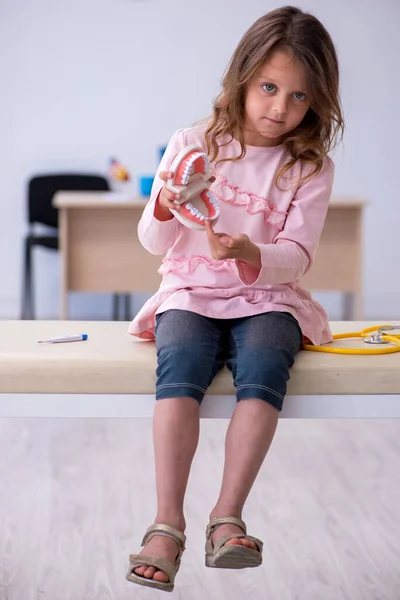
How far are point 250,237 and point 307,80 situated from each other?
268 millimetres

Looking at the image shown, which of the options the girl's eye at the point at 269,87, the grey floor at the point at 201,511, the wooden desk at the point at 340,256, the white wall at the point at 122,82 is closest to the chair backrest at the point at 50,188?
the white wall at the point at 122,82

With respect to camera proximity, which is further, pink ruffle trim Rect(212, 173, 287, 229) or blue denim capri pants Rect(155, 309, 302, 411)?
pink ruffle trim Rect(212, 173, 287, 229)

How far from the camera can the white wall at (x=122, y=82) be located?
4801 millimetres

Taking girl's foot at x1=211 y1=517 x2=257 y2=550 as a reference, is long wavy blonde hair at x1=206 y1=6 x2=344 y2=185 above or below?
above

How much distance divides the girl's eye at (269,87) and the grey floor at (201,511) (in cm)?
84

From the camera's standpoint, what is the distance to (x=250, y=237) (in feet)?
4.75

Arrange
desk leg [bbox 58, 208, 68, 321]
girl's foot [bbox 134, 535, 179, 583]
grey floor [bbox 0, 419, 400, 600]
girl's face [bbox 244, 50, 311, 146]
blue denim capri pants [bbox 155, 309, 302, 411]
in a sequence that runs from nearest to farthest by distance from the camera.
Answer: girl's foot [bbox 134, 535, 179, 583] → blue denim capri pants [bbox 155, 309, 302, 411] → girl's face [bbox 244, 50, 311, 146] → grey floor [bbox 0, 419, 400, 600] → desk leg [bbox 58, 208, 68, 321]

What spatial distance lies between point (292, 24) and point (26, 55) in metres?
A: 3.70

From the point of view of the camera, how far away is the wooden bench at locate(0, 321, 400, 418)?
4.28ft

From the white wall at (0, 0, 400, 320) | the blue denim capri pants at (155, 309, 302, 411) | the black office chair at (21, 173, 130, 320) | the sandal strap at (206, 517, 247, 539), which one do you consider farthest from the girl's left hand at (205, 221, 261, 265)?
the white wall at (0, 0, 400, 320)

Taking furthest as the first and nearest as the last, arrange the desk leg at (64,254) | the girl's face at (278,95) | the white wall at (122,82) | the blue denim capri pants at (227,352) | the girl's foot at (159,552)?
the white wall at (122,82)
the desk leg at (64,254)
the girl's face at (278,95)
the blue denim capri pants at (227,352)
the girl's foot at (159,552)

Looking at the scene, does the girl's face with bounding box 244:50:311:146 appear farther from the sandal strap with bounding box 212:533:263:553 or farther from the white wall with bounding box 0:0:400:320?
the white wall with bounding box 0:0:400:320

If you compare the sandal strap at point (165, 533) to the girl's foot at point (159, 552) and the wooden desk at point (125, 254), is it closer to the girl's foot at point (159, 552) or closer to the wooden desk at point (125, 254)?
the girl's foot at point (159, 552)

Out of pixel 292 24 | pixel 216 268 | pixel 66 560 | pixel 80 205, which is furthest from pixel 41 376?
pixel 80 205
